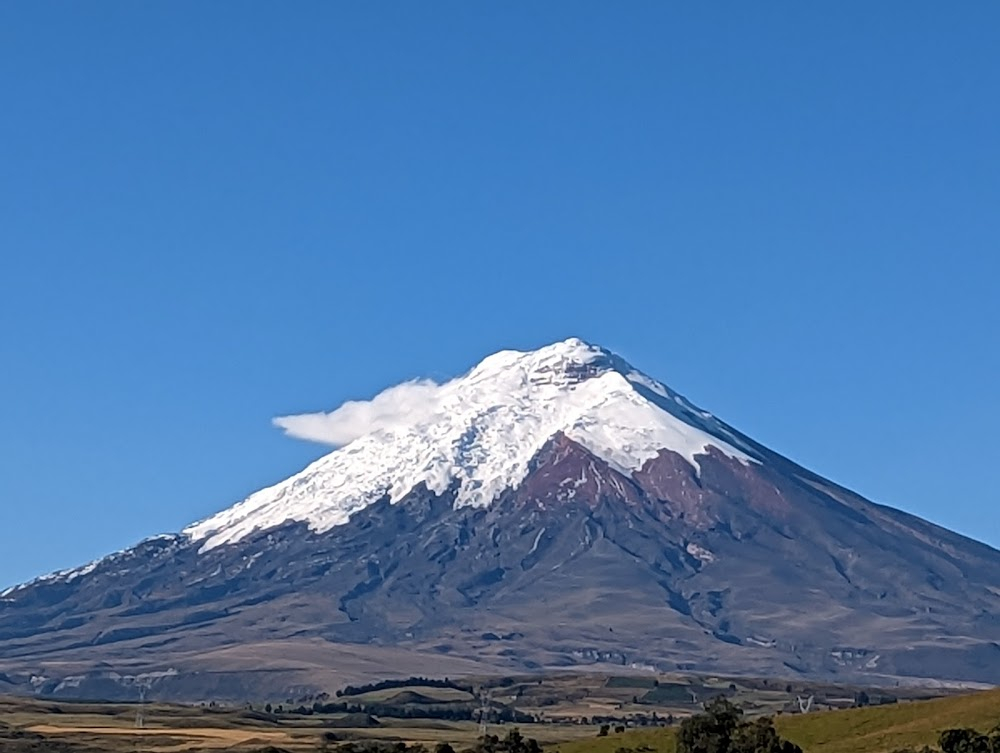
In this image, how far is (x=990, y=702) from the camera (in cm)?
10556

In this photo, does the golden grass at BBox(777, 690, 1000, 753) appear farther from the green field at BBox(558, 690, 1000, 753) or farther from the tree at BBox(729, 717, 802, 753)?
the tree at BBox(729, 717, 802, 753)

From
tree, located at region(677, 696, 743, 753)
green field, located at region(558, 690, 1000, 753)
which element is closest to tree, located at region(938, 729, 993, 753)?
green field, located at region(558, 690, 1000, 753)

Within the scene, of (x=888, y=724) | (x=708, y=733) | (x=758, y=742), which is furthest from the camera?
(x=888, y=724)

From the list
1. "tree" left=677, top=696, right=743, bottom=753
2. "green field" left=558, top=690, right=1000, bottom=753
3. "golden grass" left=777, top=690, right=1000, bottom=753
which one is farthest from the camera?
"green field" left=558, top=690, right=1000, bottom=753

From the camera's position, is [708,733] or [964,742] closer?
[964,742]

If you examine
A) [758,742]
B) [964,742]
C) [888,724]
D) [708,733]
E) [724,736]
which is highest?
[888,724]

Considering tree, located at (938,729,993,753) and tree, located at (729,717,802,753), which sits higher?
tree, located at (729,717,802,753)

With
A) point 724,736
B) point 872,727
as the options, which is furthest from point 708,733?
point 872,727

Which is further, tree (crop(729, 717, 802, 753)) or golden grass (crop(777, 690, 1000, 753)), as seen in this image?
golden grass (crop(777, 690, 1000, 753))

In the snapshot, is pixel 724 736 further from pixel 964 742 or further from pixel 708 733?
pixel 964 742

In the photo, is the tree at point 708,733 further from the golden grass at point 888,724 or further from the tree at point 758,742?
the golden grass at point 888,724

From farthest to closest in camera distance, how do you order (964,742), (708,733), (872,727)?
(872,727) → (708,733) → (964,742)

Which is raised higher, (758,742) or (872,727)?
(872,727)

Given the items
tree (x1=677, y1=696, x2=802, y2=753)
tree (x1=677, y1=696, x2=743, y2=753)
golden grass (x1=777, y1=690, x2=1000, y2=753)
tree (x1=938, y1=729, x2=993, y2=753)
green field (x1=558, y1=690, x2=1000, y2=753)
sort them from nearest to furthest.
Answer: tree (x1=938, y1=729, x2=993, y2=753) → tree (x1=677, y1=696, x2=802, y2=753) → tree (x1=677, y1=696, x2=743, y2=753) → golden grass (x1=777, y1=690, x2=1000, y2=753) → green field (x1=558, y1=690, x2=1000, y2=753)
